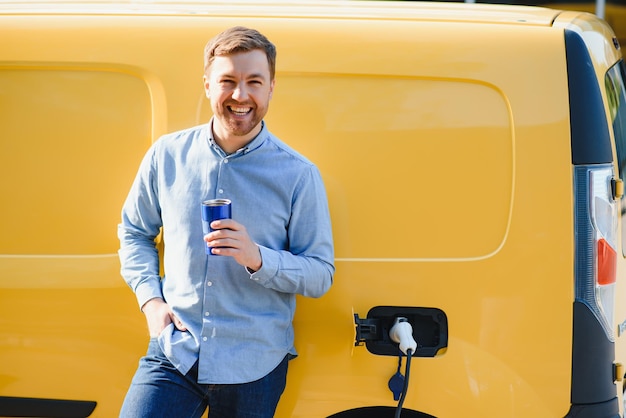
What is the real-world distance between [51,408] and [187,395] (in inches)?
21.2

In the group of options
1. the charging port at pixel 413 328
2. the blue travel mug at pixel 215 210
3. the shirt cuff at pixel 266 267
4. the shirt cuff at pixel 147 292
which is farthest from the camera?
the charging port at pixel 413 328

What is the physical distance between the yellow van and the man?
0.17 metres

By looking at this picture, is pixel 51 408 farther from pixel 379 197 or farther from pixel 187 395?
pixel 379 197

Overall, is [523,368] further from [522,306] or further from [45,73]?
[45,73]

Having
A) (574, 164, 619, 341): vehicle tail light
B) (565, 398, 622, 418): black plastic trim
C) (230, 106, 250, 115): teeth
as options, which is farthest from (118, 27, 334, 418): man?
(565, 398, 622, 418): black plastic trim

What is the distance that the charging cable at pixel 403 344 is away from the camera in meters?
2.50

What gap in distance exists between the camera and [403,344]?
250cm

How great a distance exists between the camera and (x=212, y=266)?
A: 2.43 m

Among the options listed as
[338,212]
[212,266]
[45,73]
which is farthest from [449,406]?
[45,73]

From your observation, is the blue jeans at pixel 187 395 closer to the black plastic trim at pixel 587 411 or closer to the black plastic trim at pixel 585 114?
the black plastic trim at pixel 587 411

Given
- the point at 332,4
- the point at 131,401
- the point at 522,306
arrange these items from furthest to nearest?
1. the point at 332,4
2. the point at 522,306
3. the point at 131,401

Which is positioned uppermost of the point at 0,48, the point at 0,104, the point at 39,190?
the point at 0,48

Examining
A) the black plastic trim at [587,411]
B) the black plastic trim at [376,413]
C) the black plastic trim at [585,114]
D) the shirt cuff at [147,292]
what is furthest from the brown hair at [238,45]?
the black plastic trim at [587,411]

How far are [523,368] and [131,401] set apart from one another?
3.78ft
